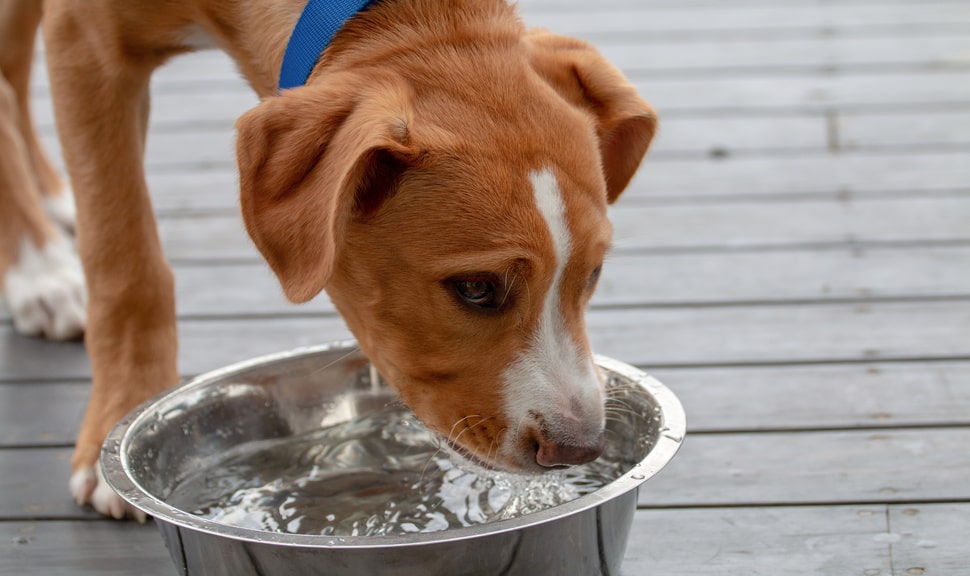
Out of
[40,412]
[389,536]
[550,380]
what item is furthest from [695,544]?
[40,412]

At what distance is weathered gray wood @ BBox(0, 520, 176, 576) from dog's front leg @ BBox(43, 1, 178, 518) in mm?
177

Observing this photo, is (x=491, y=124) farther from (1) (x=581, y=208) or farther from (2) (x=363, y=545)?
(2) (x=363, y=545)

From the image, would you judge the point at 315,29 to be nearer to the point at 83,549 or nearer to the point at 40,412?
the point at 83,549

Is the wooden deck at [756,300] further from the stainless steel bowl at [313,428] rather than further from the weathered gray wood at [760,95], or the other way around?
the stainless steel bowl at [313,428]

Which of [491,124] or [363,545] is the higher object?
[491,124]

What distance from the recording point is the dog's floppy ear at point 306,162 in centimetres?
192

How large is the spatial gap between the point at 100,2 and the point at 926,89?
3349mm

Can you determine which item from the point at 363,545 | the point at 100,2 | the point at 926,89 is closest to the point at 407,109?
the point at 363,545

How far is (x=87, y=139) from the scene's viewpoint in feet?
8.68

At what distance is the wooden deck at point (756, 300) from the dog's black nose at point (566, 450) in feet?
1.06

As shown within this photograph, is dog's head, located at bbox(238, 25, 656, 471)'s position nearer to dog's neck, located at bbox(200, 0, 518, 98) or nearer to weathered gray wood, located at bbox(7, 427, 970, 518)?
dog's neck, located at bbox(200, 0, 518, 98)

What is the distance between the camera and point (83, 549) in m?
2.42

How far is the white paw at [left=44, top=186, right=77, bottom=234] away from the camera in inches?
150

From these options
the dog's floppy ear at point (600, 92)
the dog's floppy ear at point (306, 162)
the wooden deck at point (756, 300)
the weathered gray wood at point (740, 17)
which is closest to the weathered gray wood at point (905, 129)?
the wooden deck at point (756, 300)
